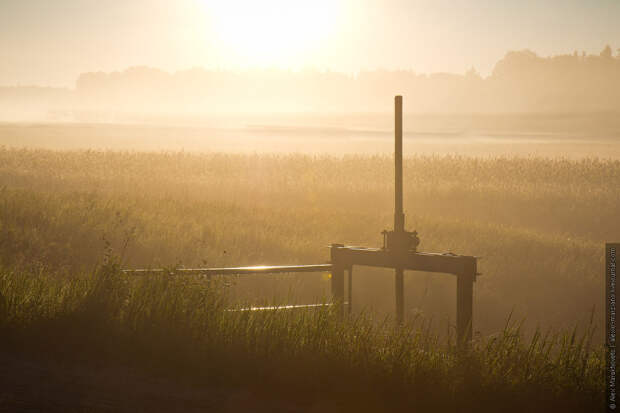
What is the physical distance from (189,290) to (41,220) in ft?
39.1

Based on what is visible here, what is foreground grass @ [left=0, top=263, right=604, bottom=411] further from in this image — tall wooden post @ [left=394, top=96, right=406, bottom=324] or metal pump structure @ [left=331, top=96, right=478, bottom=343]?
tall wooden post @ [left=394, top=96, right=406, bottom=324]

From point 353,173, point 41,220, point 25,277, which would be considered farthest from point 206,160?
point 25,277

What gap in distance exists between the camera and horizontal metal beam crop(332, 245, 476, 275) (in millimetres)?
10828

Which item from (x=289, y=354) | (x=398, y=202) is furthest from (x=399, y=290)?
(x=289, y=354)

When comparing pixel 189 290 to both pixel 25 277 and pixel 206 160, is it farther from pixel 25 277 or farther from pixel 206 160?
pixel 206 160

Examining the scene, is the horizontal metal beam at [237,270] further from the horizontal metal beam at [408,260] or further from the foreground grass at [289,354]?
the foreground grass at [289,354]

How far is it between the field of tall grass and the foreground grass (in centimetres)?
3

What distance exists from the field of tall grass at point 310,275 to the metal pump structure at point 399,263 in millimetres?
665

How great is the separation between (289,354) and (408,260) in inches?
142

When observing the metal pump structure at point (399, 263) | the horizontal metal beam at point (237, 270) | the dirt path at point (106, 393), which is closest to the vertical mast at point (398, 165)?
the metal pump structure at point (399, 263)

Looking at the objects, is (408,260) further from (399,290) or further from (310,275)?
(310,275)

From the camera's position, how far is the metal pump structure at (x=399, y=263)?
1080cm

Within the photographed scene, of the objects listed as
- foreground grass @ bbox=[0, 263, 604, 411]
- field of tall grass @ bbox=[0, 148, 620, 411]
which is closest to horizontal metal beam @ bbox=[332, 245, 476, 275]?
field of tall grass @ bbox=[0, 148, 620, 411]

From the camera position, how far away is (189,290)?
981cm
